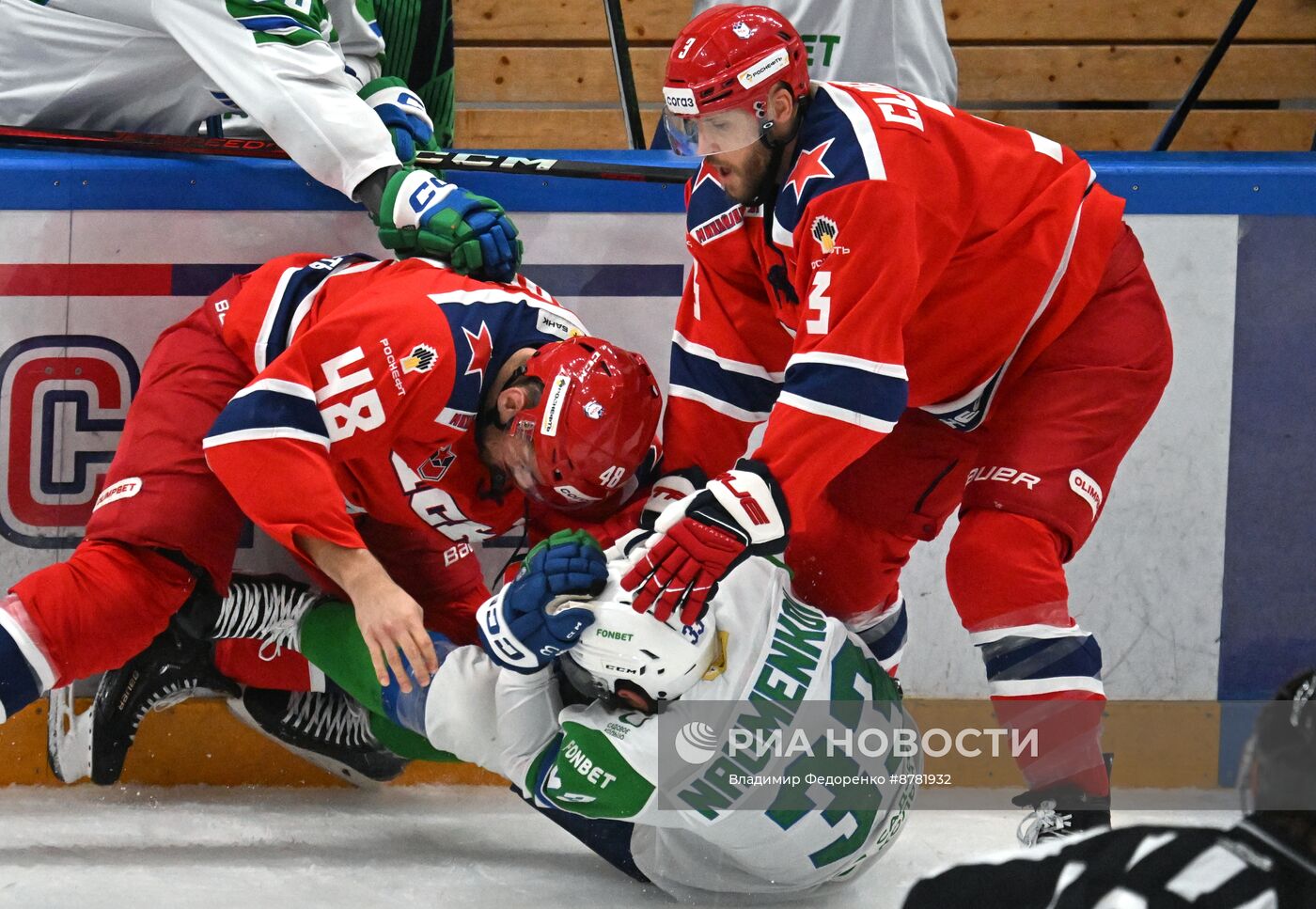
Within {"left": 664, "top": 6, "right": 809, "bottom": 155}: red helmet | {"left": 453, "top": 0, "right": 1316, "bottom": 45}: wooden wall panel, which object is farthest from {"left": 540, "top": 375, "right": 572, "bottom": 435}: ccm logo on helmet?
{"left": 453, "top": 0, "right": 1316, "bottom": 45}: wooden wall panel

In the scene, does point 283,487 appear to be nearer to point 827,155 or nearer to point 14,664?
point 14,664

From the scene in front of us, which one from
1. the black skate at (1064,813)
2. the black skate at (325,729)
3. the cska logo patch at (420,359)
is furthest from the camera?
the black skate at (325,729)

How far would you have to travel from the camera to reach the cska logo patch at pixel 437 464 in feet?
Answer: 7.23

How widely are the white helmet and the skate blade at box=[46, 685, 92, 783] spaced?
0.96m

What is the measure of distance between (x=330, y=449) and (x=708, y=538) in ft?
2.14

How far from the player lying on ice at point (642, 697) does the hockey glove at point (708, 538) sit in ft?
0.04

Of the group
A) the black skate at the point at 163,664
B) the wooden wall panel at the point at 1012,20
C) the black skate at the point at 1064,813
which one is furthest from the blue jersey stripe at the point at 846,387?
the wooden wall panel at the point at 1012,20

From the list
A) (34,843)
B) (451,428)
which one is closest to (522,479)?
(451,428)

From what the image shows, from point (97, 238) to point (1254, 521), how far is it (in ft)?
6.99

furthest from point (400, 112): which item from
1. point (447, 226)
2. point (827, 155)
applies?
point (827, 155)

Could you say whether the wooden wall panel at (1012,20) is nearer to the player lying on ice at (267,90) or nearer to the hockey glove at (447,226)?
the player lying on ice at (267,90)

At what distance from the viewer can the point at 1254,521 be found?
258cm

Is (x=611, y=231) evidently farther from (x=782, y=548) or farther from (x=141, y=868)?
(x=141, y=868)

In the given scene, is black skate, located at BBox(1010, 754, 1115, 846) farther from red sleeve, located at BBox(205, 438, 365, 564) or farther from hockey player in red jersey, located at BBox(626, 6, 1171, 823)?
red sleeve, located at BBox(205, 438, 365, 564)
